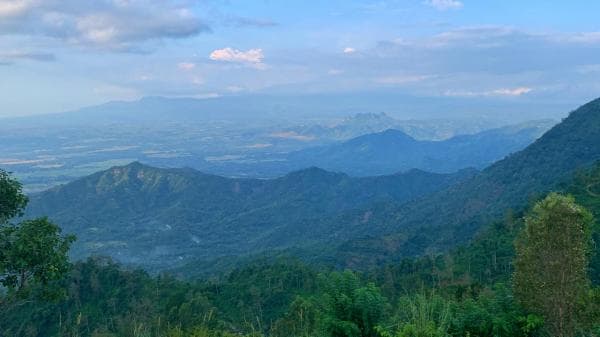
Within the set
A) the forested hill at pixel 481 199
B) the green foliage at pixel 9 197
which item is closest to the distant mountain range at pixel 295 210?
the forested hill at pixel 481 199

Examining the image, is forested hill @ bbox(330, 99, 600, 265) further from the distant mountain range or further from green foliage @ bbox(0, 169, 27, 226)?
green foliage @ bbox(0, 169, 27, 226)

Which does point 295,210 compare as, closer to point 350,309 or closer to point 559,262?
point 350,309

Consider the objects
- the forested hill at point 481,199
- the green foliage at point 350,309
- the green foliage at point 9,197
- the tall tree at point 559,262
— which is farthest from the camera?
the forested hill at point 481,199

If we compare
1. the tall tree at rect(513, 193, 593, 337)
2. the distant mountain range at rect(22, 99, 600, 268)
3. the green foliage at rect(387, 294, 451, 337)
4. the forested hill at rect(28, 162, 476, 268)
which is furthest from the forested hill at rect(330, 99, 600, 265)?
the tall tree at rect(513, 193, 593, 337)

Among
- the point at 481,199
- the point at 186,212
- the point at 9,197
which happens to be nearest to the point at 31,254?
the point at 9,197

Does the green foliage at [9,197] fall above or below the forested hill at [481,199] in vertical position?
above

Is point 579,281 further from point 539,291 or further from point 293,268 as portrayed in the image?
point 293,268

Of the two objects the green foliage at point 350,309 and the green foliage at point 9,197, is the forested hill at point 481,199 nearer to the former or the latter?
the green foliage at point 350,309
